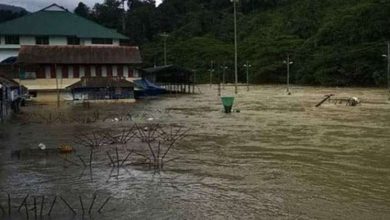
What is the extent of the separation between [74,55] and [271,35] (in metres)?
57.3

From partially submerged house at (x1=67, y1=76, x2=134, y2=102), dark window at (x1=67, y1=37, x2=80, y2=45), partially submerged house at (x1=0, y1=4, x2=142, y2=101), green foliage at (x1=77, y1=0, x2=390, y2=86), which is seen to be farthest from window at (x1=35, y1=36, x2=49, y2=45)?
green foliage at (x1=77, y1=0, x2=390, y2=86)

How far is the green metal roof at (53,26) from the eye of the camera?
73312 mm

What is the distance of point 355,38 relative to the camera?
273 feet

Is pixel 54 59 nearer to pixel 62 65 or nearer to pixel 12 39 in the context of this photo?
pixel 62 65

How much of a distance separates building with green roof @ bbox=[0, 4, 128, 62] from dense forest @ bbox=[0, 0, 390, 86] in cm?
3067

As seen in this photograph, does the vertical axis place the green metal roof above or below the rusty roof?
above

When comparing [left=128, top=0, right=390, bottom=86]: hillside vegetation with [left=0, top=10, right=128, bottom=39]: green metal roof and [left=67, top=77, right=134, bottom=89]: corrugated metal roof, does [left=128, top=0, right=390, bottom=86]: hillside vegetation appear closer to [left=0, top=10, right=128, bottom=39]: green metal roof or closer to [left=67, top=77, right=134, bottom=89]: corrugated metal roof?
[left=0, top=10, right=128, bottom=39]: green metal roof

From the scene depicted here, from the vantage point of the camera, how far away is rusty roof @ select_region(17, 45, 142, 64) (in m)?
61.3

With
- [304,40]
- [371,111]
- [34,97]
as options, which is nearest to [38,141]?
[371,111]

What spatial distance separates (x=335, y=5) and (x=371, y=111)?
75.1m

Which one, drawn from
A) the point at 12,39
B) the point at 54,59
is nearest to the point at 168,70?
the point at 54,59

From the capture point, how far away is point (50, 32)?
240ft

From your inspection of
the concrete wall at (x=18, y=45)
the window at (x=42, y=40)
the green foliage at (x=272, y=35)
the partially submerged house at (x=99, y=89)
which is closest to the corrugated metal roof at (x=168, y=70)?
the concrete wall at (x=18, y=45)

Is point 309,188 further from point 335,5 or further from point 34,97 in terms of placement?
point 335,5
